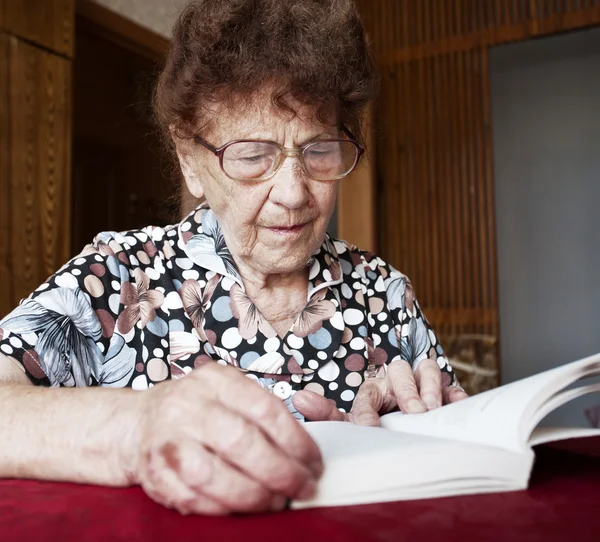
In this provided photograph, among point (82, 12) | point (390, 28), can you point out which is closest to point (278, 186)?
point (82, 12)

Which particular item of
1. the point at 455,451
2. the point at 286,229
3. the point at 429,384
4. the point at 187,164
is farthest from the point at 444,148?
the point at 455,451

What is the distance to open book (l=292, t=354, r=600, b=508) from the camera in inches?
24.5

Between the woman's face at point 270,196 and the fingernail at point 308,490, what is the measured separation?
0.79 metres

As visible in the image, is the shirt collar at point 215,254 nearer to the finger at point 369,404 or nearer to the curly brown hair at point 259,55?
the curly brown hair at point 259,55

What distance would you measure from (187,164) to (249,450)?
3.46 ft

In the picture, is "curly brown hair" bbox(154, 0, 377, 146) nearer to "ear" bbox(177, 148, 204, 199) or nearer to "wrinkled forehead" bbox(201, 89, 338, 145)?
"wrinkled forehead" bbox(201, 89, 338, 145)

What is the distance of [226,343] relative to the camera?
1354 millimetres

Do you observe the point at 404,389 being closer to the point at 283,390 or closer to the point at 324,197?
the point at 283,390

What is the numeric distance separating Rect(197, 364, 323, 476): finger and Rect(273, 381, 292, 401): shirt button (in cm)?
72

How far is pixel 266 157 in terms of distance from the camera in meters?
1.33

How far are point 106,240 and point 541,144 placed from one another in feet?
13.0

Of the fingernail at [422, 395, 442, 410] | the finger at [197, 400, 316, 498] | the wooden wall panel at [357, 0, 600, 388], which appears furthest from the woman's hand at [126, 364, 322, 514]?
the wooden wall panel at [357, 0, 600, 388]

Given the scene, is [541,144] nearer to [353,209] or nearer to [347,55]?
[353,209]

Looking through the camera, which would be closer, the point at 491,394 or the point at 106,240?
the point at 491,394
